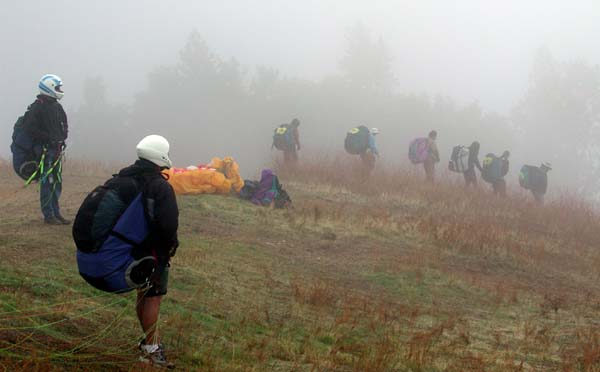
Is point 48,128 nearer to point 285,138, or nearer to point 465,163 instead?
point 285,138

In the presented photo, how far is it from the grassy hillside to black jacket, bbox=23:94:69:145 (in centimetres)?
118

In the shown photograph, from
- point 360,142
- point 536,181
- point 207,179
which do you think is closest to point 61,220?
point 207,179

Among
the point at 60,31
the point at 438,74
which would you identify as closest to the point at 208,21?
the point at 60,31

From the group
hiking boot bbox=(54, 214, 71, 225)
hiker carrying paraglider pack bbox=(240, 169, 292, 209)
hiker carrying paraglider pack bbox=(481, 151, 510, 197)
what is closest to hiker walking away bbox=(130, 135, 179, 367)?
hiking boot bbox=(54, 214, 71, 225)

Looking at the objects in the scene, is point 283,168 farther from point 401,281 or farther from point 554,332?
point 554,332

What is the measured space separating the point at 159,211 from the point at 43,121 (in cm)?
439

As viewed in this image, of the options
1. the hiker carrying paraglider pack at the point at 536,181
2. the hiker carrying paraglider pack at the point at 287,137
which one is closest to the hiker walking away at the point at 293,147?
the hiker carrying paraglider pack at the point at 287,137

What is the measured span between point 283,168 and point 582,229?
7.40 metres

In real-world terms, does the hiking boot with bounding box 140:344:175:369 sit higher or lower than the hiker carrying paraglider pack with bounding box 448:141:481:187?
lower

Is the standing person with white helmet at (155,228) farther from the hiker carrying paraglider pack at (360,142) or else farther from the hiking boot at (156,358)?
the hiker carrying paraglider pack at (360,142)

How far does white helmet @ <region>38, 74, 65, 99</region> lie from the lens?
726 cm

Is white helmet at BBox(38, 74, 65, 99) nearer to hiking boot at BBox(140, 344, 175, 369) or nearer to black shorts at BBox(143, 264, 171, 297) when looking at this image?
black shorts at BBox(143, 264, 171, 297)

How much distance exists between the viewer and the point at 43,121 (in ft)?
24.1

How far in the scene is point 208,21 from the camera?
Answer: 15100cm
